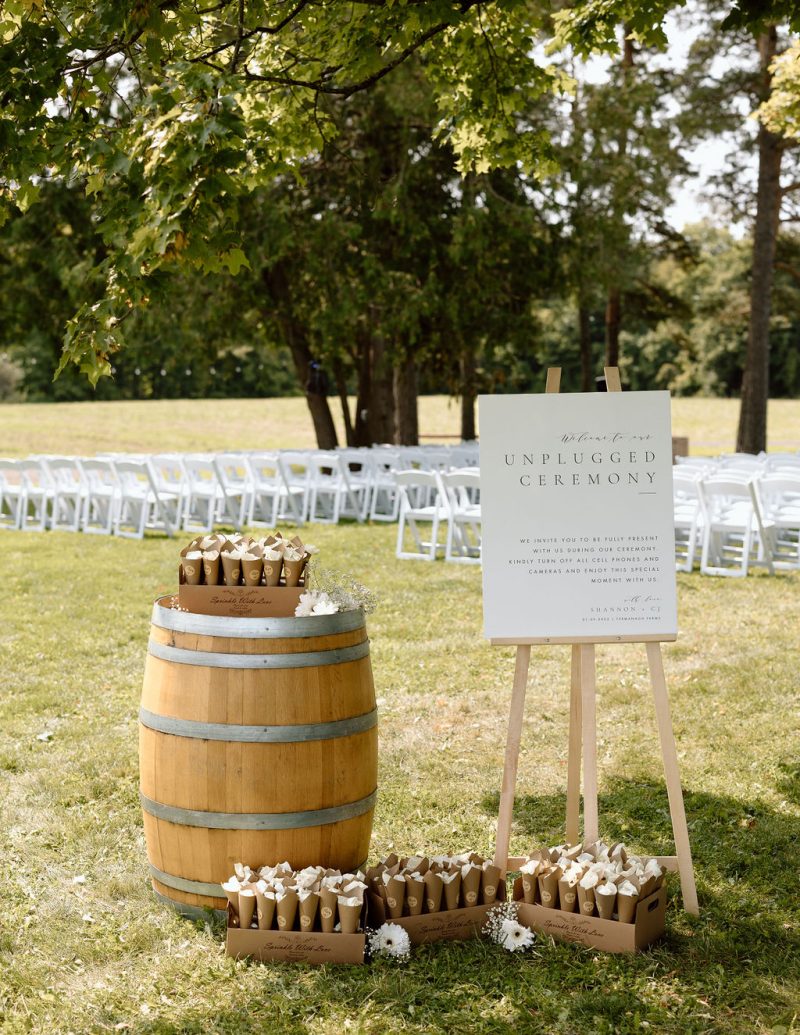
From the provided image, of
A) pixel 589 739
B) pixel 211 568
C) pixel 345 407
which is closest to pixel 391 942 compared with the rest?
pixel 589 739

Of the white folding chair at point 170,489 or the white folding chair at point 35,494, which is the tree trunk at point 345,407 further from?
the white folding chair at point 35,494

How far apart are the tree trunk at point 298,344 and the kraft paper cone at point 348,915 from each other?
58.7ft

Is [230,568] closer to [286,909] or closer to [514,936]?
[286,909]

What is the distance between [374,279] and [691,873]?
52.6 feet

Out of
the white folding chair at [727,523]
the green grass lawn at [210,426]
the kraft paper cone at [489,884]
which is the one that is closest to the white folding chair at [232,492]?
the white folding chair at [727,523]

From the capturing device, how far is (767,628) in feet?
30.3

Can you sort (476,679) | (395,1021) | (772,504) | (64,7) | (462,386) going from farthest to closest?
(462,386) < (772,504) < (476,679) < (64,7) < (395,1021)

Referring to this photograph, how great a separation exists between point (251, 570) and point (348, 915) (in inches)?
49.9

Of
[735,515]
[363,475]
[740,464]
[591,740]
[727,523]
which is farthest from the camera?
[363,475]

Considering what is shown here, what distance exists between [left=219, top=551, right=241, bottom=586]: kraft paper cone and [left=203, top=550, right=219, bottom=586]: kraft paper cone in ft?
0.09

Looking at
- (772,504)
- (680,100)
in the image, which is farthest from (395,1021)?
(680,100)

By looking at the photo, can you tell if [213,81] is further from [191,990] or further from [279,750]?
[191,990]

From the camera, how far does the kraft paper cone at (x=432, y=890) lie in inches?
160

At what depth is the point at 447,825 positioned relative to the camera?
5254mm
